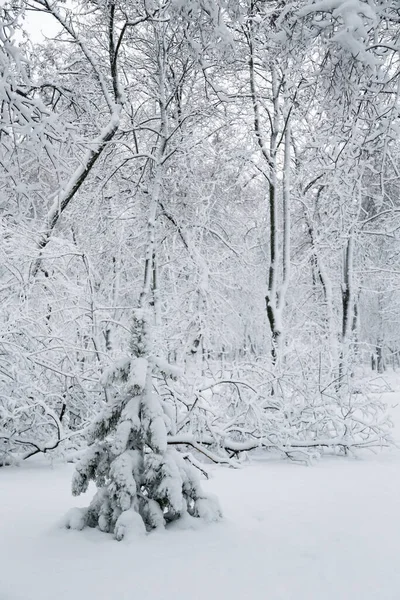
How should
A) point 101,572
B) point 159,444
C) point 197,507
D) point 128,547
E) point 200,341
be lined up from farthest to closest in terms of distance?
point 200,341 → point 197,507 → point 159,444 → point 128,547 → point 101,572

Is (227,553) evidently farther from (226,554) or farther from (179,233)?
(179,233)

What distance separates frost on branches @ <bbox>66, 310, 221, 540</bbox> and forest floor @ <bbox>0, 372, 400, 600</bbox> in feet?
0.45

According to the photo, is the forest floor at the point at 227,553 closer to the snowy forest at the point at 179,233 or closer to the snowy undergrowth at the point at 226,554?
the snowy undergrowth at the point at 226,554

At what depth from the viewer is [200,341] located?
38.5 feet

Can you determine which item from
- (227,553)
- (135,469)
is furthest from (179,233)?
(227,553)

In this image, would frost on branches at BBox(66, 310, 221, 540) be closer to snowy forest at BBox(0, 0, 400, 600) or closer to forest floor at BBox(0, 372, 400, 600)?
snowy forest at BBox(0, 0, 400, 600)

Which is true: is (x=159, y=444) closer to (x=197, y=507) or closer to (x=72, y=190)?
(x=197, y=507)

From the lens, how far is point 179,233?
12.3m

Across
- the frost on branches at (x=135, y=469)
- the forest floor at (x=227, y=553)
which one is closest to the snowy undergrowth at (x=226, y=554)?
the forest floor at (x=227, y=553)

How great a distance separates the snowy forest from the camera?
12.7 feet

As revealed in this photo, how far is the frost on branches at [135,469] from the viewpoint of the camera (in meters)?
3.67

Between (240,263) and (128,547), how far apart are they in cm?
1039

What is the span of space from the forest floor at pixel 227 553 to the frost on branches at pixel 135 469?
5.4 inches

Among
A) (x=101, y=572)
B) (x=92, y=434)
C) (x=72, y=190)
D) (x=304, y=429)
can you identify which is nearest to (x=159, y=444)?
(x=92, y=434)
